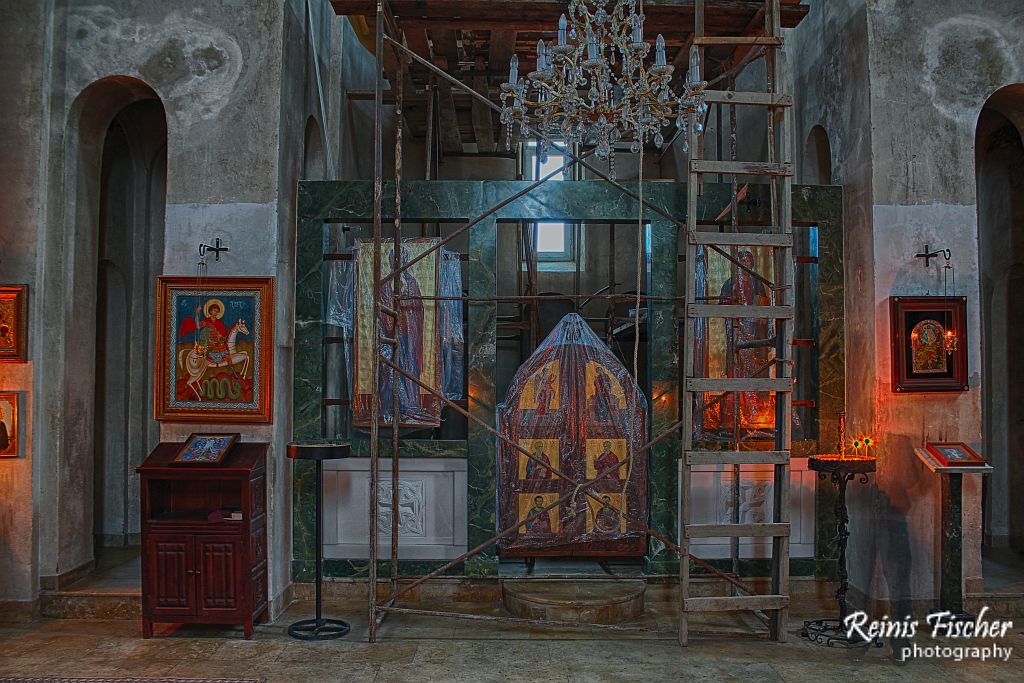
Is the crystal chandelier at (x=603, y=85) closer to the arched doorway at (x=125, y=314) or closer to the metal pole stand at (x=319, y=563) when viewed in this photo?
the metal pole stand at (x=319, y=563)

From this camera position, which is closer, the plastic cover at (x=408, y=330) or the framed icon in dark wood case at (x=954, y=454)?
the framed icon in dark wood case at (x=954, y=454)

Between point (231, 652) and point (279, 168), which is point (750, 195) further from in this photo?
point (231, 652)

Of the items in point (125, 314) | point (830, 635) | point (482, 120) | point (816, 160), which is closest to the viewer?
point (830, 635)

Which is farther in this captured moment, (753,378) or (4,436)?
(4,436)

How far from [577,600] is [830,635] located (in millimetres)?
1685

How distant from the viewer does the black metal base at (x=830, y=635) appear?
559cm

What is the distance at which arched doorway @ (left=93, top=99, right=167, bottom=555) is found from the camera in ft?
25.6

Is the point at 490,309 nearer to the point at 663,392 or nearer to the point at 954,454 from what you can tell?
the point at 663,392

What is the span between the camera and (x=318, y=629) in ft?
19.0

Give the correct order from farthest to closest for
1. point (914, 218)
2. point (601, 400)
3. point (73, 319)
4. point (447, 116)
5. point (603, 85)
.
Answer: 1. point (447, 116)
2. point (601, 400)
3. point (73, 319)
4. point (914, 218)
5. point (603, 85)

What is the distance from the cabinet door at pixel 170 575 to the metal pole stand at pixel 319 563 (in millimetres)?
732

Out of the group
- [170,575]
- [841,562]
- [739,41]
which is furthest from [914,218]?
[170,575]

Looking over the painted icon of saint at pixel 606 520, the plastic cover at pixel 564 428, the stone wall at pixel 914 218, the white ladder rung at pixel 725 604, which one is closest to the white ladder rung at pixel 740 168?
the stone wall at pixel 914 218

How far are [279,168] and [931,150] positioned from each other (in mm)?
4674
